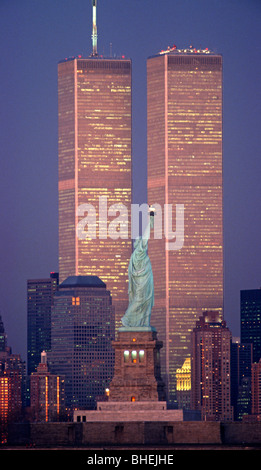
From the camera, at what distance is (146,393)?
483 feet

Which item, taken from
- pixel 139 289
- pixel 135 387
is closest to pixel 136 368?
pixel 135 387

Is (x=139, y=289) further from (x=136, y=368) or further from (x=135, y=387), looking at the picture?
(x=135, y=387)

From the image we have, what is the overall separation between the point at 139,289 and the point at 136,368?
6349 mm

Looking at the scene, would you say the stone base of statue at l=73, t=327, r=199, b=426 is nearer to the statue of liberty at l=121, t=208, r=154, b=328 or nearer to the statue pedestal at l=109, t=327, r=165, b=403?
the statue pedestal at l=109, t=327, r=165, b=403

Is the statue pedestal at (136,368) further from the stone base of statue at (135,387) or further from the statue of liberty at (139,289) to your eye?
the statue of liberty at (139,289)

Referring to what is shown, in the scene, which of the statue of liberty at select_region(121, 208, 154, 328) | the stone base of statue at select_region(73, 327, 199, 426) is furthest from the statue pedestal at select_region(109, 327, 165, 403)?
the statue of liberty at select_region(121, 208, 154, 328)

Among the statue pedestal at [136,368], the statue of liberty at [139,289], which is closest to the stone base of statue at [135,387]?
the statue pedestal at [136,368]

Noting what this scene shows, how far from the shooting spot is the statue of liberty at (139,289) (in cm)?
14900

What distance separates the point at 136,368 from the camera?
14862cm

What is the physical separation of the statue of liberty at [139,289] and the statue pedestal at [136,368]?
0.93 m

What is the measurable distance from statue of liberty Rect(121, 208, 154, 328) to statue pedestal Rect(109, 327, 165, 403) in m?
0.93

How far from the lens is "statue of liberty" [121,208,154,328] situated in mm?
149000
